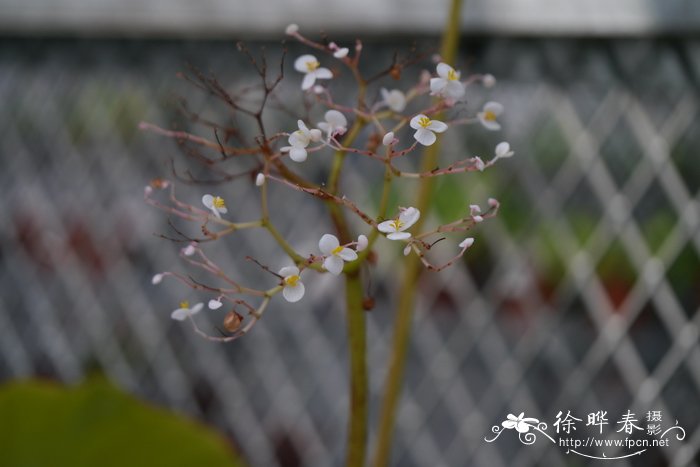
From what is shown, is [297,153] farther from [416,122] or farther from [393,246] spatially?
[393,246]

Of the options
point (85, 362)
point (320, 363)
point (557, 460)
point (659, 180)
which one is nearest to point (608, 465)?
point (557, 460)

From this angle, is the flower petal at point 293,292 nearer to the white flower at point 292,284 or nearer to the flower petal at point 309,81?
the white flower at point 292,284

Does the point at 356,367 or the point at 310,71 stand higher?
the point at 310,71

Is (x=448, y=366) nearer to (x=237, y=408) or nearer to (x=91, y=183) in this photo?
→ (x=237, y=408)

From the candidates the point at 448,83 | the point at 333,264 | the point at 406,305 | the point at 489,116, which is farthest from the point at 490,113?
the point at 406,305

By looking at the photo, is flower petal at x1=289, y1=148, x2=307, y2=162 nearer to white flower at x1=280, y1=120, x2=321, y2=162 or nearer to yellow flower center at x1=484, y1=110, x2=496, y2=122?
white flower at x1=280, y1=120, x2=321, y2=162

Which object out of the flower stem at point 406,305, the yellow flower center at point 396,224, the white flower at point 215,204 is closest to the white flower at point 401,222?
the yellow flower center at point 396,224

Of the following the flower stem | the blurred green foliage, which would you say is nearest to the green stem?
the flower stem
